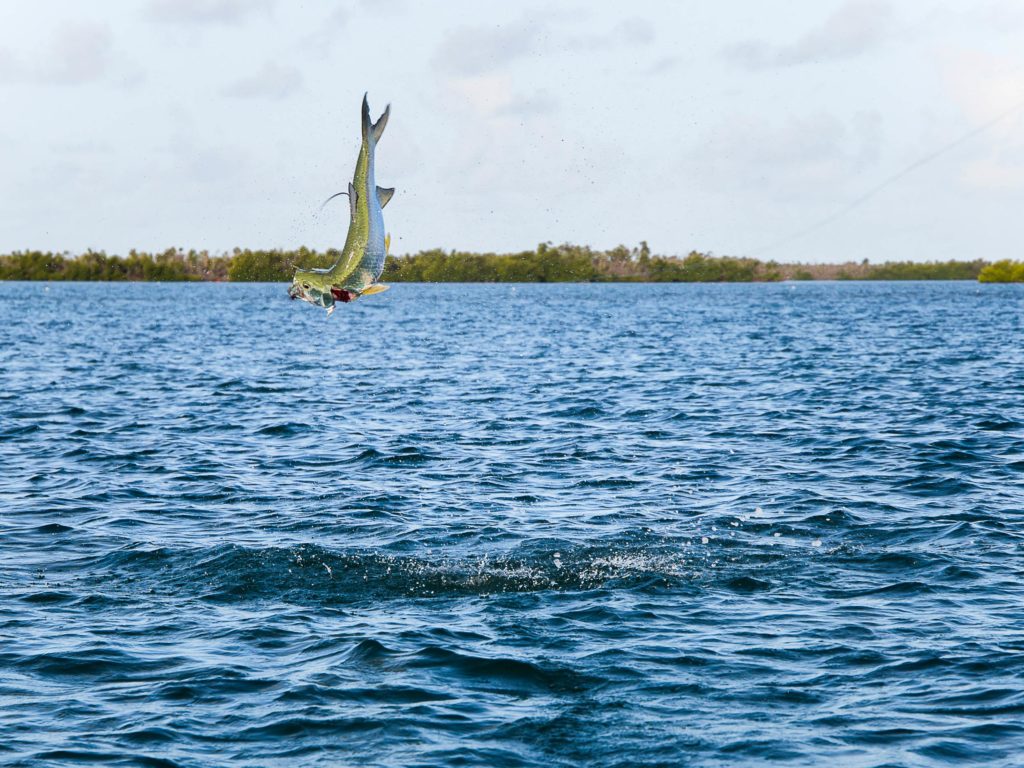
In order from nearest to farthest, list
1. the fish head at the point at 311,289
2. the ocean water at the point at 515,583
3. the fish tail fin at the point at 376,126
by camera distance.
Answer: the fish tail fin at the point at 376,126
the fish head at the point at 311,289
the ocean water at the point at 515,583

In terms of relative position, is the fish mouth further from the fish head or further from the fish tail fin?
the fish tail fin

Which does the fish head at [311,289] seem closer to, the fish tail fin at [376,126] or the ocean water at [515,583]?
the fish tail fin at [376,126]

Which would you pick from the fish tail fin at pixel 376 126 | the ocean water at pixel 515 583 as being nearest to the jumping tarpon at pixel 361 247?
the fish tail fin at pixel 376 126

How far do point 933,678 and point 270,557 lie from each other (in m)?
10.3

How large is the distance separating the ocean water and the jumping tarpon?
4653 millimetres

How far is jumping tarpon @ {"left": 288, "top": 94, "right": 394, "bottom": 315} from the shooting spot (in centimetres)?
1009

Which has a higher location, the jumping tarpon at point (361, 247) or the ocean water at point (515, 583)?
the jumping tarpon at point (361, 247)

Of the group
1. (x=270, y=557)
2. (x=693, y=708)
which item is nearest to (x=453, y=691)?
(x=693, y=708)

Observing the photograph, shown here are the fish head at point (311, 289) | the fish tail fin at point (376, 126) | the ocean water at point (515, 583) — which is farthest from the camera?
the ocean water at point (515, 583)

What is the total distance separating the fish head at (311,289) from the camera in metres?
11.1

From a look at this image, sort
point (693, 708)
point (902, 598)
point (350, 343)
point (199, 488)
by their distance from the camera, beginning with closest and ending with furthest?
Answer: 1. point (693, 708)
2. point (902, 598)
3. point (199, 488)
4. point (350, 343)

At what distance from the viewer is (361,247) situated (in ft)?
34.9

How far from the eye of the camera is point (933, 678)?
1390cm

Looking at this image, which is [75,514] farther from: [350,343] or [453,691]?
[350,343]
